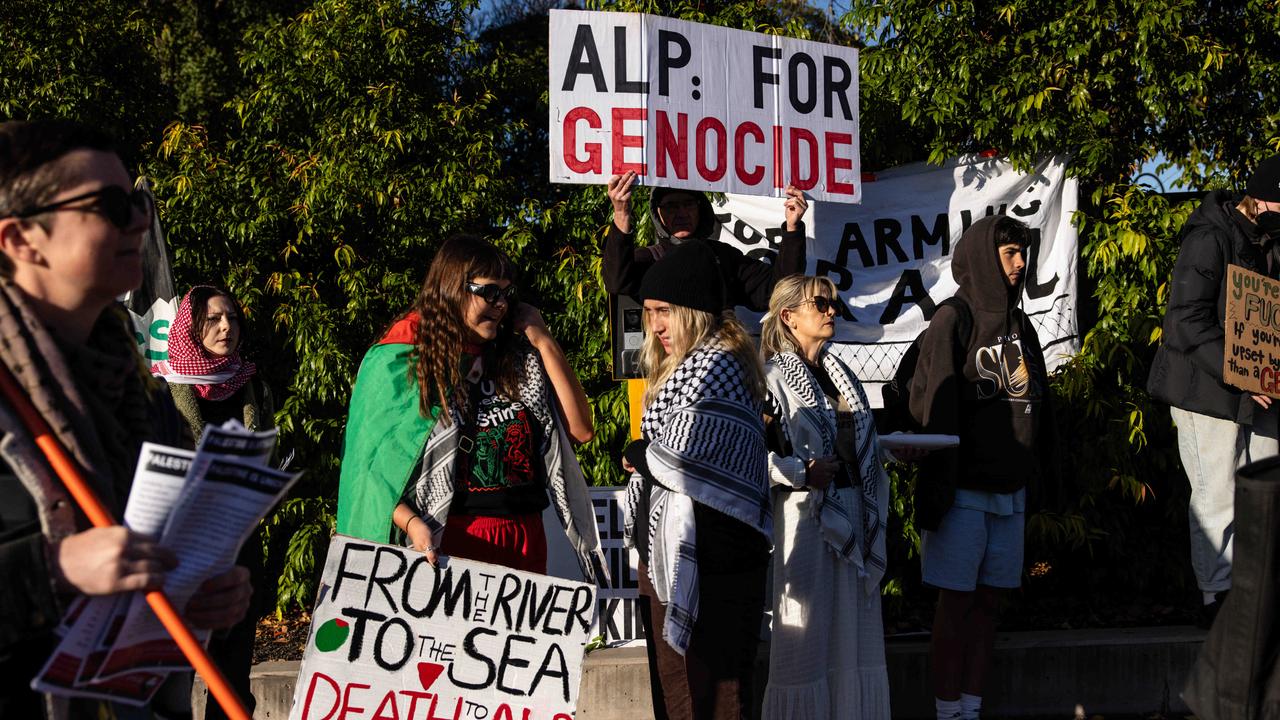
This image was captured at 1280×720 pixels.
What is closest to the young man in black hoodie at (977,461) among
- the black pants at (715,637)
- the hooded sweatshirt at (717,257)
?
the hooded sweatshirt at (717,257)

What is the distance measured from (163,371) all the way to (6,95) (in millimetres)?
4359

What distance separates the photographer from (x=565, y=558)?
6.14m

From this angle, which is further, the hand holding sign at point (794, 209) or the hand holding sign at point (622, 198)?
the hand holding sign at point (794, 209)

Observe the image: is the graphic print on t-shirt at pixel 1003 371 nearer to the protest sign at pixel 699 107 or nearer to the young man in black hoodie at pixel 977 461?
the young man in black hoodie at pixel 977 461

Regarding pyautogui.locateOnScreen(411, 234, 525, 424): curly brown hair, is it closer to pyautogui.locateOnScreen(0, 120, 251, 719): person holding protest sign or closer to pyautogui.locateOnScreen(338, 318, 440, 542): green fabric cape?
pyautogui.locateOnScreen(338, 318, 440, 542): green fabric cape

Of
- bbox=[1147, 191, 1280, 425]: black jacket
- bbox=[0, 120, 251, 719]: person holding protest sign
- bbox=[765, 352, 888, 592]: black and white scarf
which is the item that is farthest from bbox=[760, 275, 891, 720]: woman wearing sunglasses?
bbox=[0, 120, 251, 719]: person holding protest sign

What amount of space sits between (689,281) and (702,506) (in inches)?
30.0

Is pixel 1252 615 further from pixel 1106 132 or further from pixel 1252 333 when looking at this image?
pixel 1106 132

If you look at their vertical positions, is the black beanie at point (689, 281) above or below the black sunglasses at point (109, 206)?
above

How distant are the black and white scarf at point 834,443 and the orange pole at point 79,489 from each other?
3.29m

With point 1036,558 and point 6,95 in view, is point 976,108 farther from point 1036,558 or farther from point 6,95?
point 6,95

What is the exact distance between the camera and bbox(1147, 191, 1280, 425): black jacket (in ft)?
18.9

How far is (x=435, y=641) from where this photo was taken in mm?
4070

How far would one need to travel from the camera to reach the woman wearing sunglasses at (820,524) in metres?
4.99
